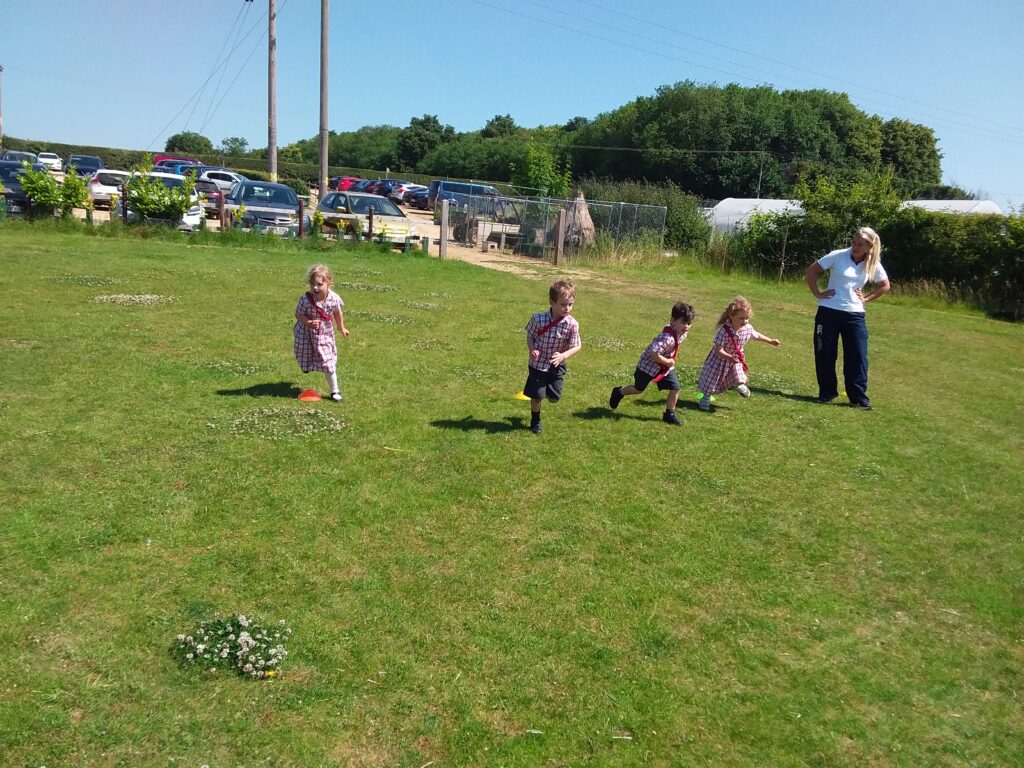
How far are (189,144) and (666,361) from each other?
123 m

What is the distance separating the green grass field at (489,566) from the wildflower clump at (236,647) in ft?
0.25

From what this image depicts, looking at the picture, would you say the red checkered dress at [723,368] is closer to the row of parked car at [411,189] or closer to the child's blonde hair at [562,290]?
the child's blonde hair at [562,290]

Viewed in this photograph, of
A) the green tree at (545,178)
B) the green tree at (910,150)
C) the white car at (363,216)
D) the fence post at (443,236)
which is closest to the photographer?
the fence post at (443,236)

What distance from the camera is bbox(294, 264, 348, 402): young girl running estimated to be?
7719 mm

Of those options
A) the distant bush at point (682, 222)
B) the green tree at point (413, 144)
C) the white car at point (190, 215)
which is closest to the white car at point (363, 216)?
the white car at point (190, 215)

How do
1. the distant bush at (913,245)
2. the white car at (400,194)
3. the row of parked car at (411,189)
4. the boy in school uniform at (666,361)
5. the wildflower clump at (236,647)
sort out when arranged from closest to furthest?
the wildflower clump at (236,647), the boy in school uniform at (666,361), the distant bush at (913,245), the row of parked car at (411,189), the white car at (400,194)

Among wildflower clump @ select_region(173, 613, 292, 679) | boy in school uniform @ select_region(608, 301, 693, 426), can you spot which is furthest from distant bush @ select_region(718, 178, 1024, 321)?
wildflower clump @ select_region(173, 613, 292, 679)

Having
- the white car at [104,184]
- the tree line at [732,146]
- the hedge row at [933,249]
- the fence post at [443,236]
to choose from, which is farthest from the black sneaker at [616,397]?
the tree line at [732,146]

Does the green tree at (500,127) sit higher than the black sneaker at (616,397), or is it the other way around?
the green tree at (500,127)

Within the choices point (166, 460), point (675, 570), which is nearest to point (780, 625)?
point (675, 570)

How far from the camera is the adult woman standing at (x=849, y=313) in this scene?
30.1 ft

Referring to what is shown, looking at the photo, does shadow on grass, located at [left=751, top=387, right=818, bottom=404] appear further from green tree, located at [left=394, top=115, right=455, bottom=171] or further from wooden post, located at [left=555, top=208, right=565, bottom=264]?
green tree, located at [left=394, top=115, right=455, bottom=171]

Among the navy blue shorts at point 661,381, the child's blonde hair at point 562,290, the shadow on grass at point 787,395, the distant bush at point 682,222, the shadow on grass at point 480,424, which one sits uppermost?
the distant bush at point 682,222

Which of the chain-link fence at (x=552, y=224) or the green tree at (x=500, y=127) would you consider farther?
the green tree at (x=500, y=127)
